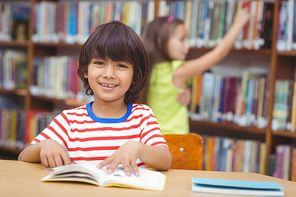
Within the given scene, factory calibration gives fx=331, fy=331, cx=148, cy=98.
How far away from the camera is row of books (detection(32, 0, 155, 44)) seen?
235 cm

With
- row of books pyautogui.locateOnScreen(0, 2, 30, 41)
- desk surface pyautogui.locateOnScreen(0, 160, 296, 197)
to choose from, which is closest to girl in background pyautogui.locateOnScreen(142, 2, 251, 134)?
desk surface pyautogui.locateOnScreen(0, 160, 296, 197)

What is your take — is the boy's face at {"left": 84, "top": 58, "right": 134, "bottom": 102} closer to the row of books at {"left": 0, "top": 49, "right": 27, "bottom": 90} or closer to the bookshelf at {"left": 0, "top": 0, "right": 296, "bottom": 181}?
the bookshelf at {"left": 0, "top": 0, "right": 296, "bottom": 181}

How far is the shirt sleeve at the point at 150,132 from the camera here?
38.3 inches

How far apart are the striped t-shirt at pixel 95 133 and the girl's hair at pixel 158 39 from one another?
2.23ft

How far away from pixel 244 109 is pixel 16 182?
1525 millimetres

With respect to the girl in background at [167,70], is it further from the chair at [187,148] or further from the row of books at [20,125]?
the row of books at [20,125]

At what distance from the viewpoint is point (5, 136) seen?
119 inches

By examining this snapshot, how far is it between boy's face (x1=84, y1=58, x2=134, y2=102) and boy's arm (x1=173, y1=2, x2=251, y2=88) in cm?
73

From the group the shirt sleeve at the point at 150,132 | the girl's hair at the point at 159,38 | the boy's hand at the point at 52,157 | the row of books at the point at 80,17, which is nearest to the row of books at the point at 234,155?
the girl's hair at the point at 159,38

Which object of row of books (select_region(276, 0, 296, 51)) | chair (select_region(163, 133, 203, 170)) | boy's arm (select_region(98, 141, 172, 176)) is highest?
row of books (select_region(276, 0, 296, 51))

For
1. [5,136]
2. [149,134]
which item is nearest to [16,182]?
Answer: [149,134]

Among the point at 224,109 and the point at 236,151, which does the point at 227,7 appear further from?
the point at 236,151

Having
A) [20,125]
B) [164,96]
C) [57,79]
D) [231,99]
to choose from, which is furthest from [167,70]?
[20,125]

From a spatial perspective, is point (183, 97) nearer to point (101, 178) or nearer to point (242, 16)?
point (242, 16)
